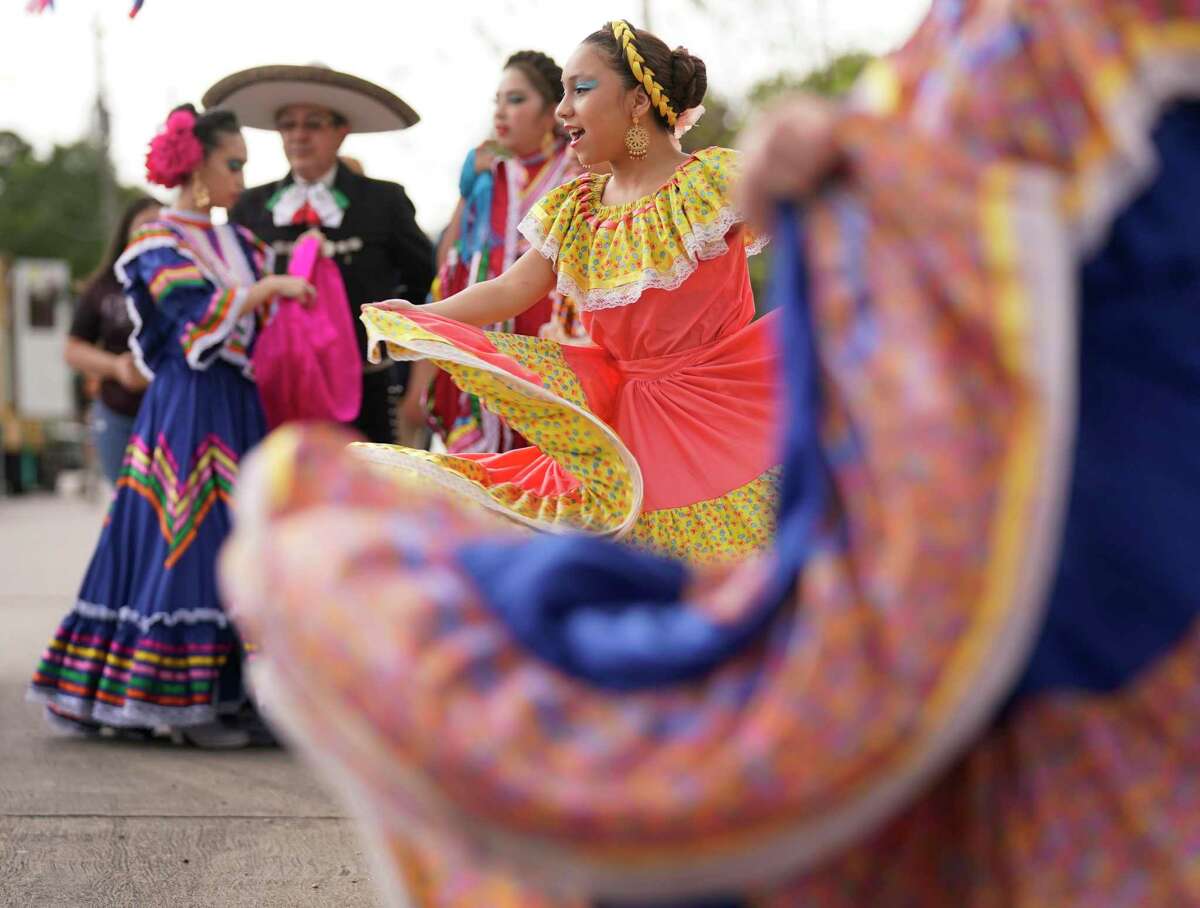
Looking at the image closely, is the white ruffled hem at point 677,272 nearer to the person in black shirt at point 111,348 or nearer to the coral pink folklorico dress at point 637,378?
the coral pink folklorico dress at point 637,378

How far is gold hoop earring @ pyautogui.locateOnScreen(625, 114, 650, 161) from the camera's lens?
4.54 meters

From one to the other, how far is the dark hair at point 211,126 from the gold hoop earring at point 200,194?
10 cm

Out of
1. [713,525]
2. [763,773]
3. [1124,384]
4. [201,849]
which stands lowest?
[201,849]

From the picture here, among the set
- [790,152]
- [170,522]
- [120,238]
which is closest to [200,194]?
[120,238]

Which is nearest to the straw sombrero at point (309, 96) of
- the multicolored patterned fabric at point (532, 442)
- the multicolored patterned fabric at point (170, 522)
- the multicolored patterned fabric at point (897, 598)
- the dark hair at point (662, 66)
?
the multicolored patterned fabric at point (170, 522)

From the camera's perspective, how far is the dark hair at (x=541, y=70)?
20.9ft

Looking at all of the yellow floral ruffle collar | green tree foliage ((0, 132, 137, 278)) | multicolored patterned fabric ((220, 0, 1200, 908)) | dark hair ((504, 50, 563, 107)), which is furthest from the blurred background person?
green tree foliage ((0, 132, 137, 278))

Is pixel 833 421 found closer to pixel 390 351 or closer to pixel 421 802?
pixel 421 802

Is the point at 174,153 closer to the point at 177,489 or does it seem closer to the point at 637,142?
the point at 177,489

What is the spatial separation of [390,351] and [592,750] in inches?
86.3

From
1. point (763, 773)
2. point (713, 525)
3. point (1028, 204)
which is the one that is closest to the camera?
point (763, 773)

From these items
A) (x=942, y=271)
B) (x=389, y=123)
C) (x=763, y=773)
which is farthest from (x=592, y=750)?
(x=389, y=123)

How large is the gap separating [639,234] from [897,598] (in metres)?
2.80

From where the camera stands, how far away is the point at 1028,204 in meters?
1.69
